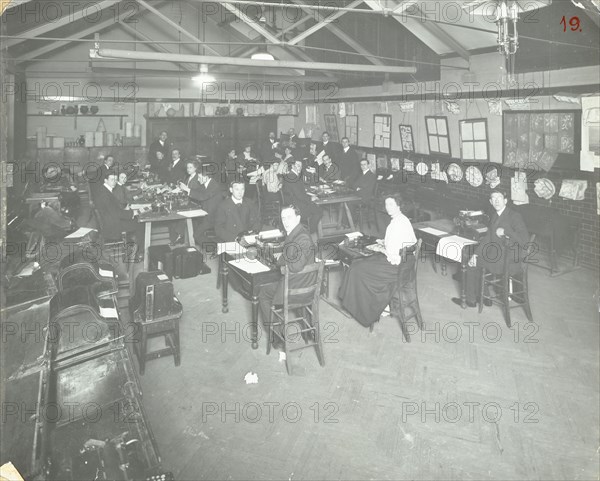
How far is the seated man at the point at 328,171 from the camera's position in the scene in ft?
40.0

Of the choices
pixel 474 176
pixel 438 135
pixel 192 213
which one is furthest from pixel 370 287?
pixel 438 135

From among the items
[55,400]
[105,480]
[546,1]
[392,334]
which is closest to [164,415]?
[55,400]

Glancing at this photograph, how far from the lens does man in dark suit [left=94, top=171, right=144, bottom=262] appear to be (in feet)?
25.6

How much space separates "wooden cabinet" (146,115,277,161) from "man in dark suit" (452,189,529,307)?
443 inches

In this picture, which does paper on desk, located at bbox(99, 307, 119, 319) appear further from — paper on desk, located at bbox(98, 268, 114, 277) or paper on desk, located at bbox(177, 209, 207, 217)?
paper on desk, located at bbox(177, 209, 207, 217)

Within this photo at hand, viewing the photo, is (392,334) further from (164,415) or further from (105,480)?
(105,480)

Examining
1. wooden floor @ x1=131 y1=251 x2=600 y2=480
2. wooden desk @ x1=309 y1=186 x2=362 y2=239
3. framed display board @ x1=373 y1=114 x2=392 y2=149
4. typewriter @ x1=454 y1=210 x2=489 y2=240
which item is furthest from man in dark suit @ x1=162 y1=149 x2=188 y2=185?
typewriter @ x1=454 y1=210 x2=489 y2=240

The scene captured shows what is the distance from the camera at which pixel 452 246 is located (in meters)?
6.54

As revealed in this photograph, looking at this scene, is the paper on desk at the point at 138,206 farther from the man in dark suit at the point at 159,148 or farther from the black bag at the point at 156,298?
the man in dark suit at the point at 159,148

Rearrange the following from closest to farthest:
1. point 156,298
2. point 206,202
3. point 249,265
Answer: point 156,298, point 249,265, point 206,202

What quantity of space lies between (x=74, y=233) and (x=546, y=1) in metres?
6.24

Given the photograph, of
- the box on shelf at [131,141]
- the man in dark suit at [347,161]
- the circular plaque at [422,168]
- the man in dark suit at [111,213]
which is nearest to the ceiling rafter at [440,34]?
the circular plaque at [422,168]

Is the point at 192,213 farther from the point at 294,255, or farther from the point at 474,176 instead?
the point at 474,176

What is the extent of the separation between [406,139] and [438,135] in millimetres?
1224
